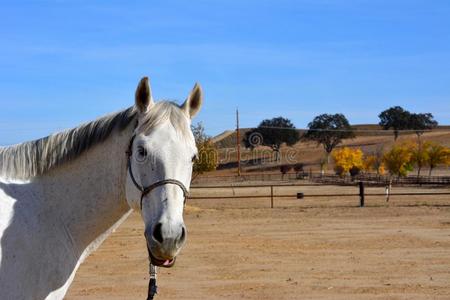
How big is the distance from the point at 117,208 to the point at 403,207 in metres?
22.1

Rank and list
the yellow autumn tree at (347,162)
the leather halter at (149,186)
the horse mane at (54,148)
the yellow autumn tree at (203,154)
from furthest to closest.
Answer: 1. the yellow autumn tree at (347,162)
2. the yellow autumn tree at (203,154)
3. the horse mane at (54,148)
4. the leather halter at (149,186)

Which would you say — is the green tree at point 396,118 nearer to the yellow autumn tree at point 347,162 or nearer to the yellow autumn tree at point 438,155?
the yellow autumn tree at point 347,162

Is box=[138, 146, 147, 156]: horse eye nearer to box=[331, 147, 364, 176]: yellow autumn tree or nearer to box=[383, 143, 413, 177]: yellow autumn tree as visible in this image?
box=[383, 143, 413, 177]: yellow autumn tree

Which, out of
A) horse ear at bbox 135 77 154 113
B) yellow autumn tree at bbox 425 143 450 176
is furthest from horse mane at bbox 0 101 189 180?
yellow autumn tree at bbox 425 143 450 176

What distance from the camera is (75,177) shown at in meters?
3.56

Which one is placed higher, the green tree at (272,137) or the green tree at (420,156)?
the green tree at (272,137)

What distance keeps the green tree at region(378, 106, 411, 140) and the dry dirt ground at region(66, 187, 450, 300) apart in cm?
11188

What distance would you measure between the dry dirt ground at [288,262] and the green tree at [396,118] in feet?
367

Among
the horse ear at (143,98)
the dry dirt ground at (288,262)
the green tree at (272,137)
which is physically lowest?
the dry dirt ground at (288,262)

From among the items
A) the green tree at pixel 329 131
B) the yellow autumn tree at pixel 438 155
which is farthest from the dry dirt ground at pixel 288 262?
the green tree at pixel 329 131

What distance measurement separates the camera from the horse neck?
349 centimetres

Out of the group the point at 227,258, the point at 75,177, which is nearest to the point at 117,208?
the point at 75,177

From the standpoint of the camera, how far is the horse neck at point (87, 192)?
3494mm

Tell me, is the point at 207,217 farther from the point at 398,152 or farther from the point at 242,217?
the point at 398,152
